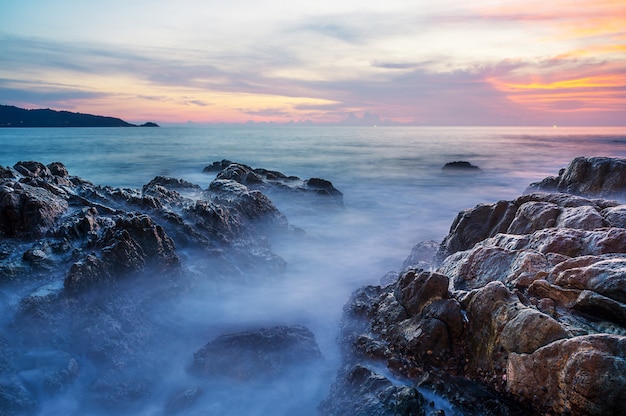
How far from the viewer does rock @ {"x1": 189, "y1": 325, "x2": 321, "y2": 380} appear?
6.95m

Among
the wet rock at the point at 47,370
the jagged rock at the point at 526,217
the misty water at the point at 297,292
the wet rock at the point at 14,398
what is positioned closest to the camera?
the wet rock at the point at 14,398

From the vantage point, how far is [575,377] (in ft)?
13.9

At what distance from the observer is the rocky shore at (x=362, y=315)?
4.81 metres

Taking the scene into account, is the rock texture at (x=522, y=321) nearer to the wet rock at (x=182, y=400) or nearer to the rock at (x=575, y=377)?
the rock at (x=575, y=377)

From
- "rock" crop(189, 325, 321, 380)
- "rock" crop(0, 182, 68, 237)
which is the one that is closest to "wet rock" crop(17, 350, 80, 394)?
"rock" crop(189, 325, 321, 380)

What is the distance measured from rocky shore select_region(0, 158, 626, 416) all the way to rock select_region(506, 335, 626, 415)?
0.04 ft

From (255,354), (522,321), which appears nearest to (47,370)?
(255,354)

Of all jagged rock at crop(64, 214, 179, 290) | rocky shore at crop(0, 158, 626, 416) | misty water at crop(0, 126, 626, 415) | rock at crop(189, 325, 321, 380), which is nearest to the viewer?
rocky shore at crop(0, 158, 626, 416)

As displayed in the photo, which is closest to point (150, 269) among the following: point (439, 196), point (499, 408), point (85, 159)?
point (499, 408)

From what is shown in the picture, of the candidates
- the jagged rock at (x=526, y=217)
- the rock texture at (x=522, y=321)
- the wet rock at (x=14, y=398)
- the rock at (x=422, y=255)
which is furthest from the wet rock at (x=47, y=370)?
the jagged rock at (x=526, y=217)

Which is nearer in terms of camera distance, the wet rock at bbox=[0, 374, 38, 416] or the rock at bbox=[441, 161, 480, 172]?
the wet rock at bbox=[0, 374, 38, 416]

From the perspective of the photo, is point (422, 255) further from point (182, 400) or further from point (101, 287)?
point (101, 287)

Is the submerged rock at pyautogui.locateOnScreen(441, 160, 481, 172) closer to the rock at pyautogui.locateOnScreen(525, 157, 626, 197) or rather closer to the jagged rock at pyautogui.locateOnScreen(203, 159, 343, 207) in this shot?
the jagged rock at pyautogui.locateOnScreen(203, 159, 343, 207)

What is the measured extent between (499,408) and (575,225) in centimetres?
378
